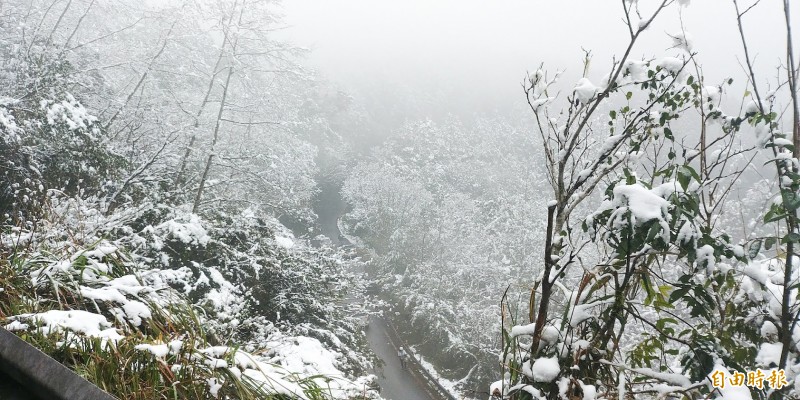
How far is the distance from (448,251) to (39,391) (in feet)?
98.8

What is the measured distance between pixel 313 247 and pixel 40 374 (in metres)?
10.4

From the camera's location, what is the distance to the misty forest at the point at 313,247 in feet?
6.07

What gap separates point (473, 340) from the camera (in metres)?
21.4

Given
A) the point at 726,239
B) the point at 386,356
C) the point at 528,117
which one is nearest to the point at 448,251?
the point at 386,356

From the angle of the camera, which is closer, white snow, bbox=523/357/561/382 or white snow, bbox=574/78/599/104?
white snow, bbox=523/357/561/382

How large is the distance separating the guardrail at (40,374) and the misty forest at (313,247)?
0.03m

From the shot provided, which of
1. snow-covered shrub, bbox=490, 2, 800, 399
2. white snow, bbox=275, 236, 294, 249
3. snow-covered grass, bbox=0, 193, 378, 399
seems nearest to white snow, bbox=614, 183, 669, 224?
snow-covered shrub, bbox=490, 2, 800, 399

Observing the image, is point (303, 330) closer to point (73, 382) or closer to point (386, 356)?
point (73, 382)

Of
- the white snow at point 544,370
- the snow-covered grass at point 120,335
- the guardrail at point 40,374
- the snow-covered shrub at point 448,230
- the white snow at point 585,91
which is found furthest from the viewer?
the snow-covered shrub at point 448,230

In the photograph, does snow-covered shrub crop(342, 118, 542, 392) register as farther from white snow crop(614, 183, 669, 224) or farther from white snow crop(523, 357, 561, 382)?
white snow crop(614, 183, 669, 224)

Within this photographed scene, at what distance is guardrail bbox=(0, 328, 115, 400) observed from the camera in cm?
131

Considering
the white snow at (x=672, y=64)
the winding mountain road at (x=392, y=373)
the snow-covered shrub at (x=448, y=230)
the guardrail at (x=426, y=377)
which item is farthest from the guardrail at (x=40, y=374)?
the guardrail at (x=426, y=377)

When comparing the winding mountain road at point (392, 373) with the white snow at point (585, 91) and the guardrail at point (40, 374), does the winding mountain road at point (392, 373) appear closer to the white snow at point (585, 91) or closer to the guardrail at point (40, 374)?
the white snow at point (585, 91)

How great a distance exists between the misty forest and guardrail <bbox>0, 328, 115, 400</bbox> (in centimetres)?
3
